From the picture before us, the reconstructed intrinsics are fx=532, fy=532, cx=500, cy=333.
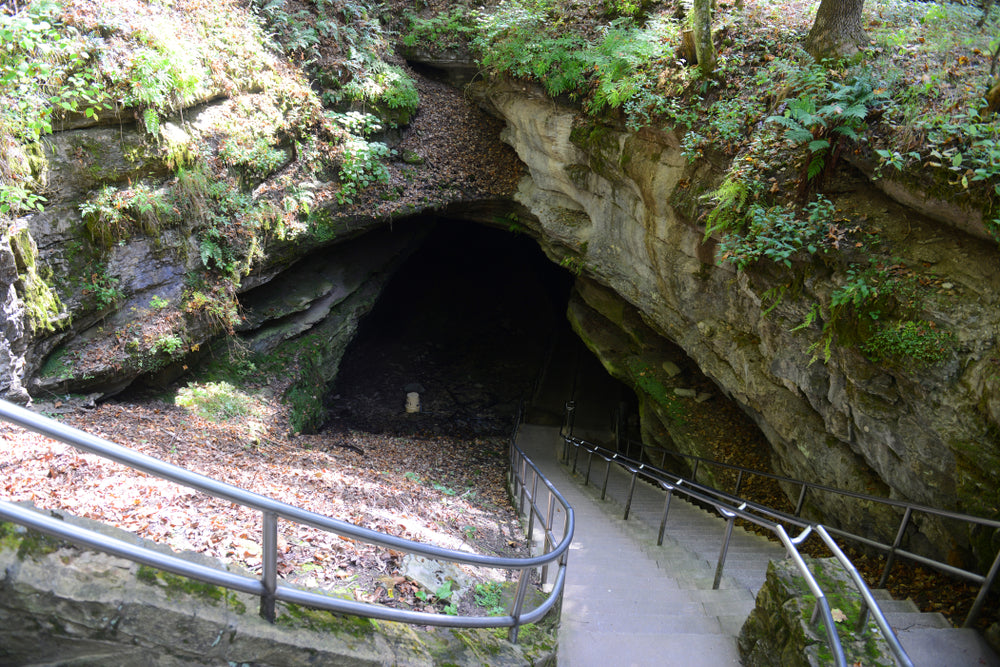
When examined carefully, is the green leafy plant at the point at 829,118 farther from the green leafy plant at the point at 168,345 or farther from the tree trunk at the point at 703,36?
the green leafy plant at the point at 168,345

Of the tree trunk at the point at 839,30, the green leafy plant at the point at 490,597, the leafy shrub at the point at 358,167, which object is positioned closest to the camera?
the green leafy plant at the point at 490,597

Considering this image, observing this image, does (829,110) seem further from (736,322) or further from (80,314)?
(80,314)

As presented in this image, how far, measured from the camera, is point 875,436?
573 cm

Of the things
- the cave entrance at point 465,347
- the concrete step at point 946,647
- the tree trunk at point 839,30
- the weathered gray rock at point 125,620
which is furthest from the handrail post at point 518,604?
the cave entrance at point 465,347

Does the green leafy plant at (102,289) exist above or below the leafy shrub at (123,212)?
below

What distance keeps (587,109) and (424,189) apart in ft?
13.3

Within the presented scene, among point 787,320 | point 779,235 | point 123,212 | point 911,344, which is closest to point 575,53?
point 779,235

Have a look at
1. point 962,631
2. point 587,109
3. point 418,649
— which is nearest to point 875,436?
point 962,631

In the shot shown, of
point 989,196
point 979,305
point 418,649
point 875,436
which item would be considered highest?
point 989,196

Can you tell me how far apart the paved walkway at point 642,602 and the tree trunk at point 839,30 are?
6.30 m

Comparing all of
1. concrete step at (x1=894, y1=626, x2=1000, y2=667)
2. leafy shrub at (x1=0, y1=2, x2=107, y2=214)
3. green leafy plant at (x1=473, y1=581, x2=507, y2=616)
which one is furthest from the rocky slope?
green leafy plant at (x1=473, y1=581, x2=507, y2=616)

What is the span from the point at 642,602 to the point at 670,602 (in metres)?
0.28

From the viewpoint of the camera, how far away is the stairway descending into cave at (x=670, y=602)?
3.90 metres

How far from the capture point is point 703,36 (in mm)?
7586
